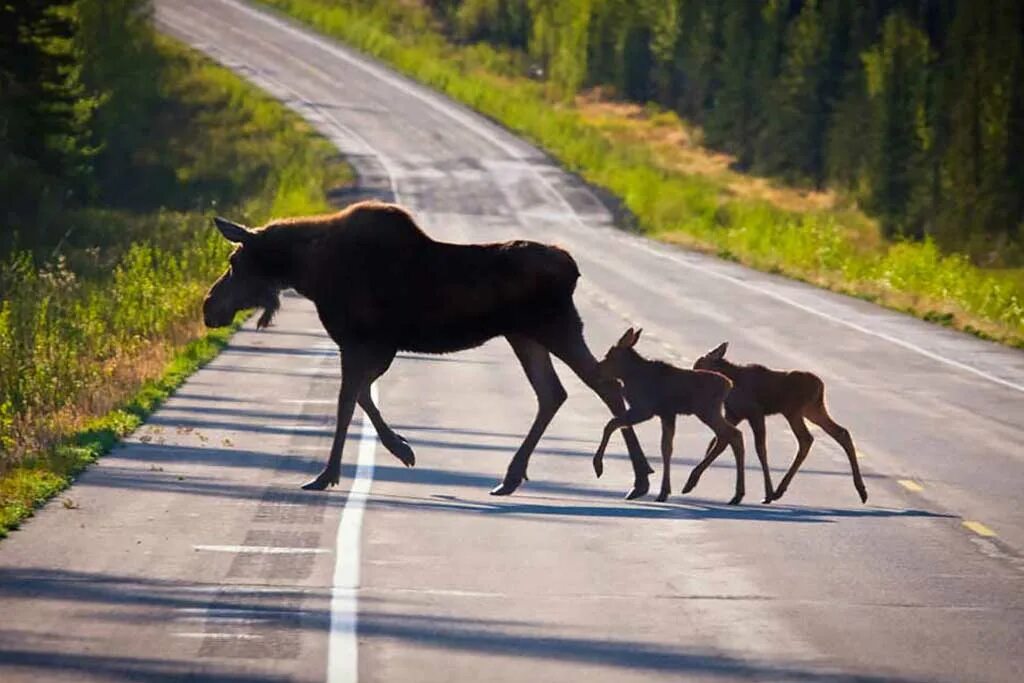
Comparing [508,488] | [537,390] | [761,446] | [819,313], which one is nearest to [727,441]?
[761,446]

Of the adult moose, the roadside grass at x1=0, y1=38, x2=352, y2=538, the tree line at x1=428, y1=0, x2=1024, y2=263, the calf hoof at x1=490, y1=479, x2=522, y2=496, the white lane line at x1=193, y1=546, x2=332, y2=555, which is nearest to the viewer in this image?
the white lane line at x1=193, y1=546, x2=332, y2=555

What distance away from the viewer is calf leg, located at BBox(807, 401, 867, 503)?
1527 centimetres

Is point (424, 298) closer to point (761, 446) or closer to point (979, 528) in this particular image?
point (761, 446)

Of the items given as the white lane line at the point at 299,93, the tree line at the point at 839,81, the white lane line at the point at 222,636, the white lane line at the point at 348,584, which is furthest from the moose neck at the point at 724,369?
the white lane line at the point at 299,93

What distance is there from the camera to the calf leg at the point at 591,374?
49.0ft

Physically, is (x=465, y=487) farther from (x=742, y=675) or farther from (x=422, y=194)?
(x=422, y=194)

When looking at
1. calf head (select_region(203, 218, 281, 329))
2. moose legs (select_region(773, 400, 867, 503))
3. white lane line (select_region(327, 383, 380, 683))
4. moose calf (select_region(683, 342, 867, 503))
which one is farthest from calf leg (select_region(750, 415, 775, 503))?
calf head (select_region(203, 218, 281, 329))

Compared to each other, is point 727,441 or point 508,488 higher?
point 727,441

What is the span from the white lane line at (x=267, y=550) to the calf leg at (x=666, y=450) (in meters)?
3.07

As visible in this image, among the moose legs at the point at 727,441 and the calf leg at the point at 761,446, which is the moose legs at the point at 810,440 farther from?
the moose legs at the point at 727,441

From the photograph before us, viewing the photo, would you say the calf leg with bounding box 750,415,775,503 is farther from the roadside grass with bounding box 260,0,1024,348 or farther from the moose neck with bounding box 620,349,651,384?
the roadside grass with bounding box 260,0,1024,348

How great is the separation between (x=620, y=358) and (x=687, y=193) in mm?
54792

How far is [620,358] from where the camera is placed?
15.0 metres

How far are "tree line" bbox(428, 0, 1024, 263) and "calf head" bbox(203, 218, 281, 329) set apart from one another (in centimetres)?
4060
